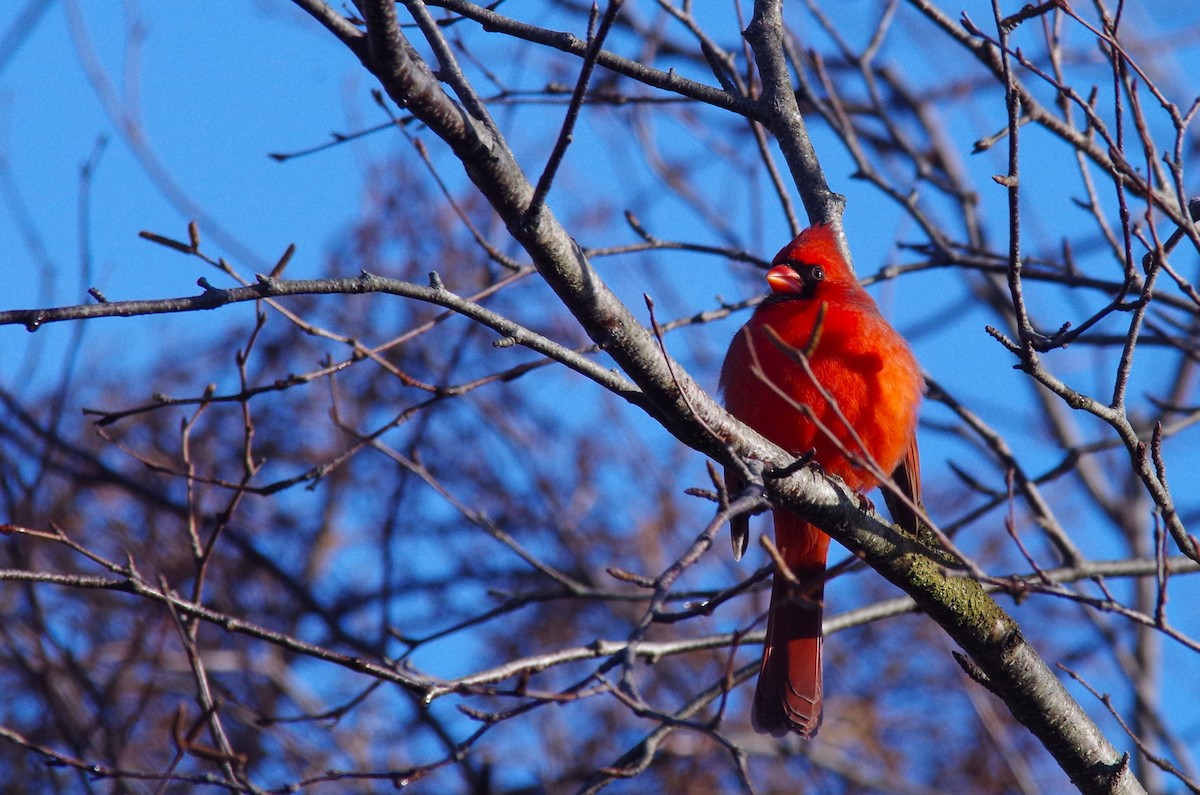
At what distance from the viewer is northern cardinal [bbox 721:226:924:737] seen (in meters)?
3.60

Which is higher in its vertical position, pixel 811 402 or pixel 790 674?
pixel 811 402

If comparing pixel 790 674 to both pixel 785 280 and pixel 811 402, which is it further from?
pixel 785 280

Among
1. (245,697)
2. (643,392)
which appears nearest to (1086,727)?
(643,392)

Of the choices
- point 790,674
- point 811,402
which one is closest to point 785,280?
point 811,402

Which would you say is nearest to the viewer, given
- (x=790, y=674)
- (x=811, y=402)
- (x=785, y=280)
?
(x=811, y=402)

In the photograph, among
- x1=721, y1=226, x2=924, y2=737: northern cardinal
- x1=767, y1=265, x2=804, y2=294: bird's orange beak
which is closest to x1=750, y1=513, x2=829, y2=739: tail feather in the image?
x1=721, y1=226, x2=924, y2=737: northern cardinal

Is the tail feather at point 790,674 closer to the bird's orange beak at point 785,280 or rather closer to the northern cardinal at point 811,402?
the northern cardinal at point 811,402

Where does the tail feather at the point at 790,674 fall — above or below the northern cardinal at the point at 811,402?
below

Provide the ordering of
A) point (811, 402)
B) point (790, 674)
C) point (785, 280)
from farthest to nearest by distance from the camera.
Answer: point (785, 280)
point (790, 674)
point (811, 402)

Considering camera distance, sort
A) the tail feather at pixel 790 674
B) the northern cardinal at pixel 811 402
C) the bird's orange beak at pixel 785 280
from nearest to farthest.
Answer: the northern cardinal at pixel 811 402 < the tail feather at pixel 790 674 < the bird's orange beak at pixel 785 280

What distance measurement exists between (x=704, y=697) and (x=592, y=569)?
3582 millimetres

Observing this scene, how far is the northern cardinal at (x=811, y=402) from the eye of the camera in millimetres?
3600

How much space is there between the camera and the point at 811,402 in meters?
3.54

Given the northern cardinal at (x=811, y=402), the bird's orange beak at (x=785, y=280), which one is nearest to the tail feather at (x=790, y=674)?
the northern cardinal at (x=811, y=402)
